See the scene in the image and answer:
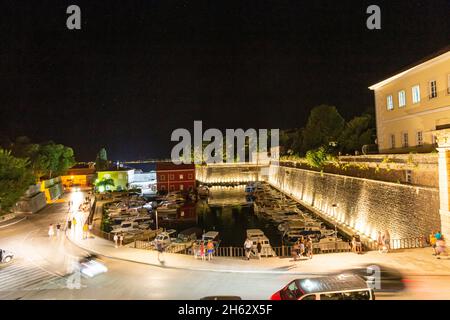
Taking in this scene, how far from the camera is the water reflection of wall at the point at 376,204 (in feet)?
65.3

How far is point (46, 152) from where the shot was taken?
260ft

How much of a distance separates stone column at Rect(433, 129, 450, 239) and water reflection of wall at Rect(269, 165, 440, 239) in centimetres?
223

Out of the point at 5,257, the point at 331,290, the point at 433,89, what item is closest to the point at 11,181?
the point at 5,257

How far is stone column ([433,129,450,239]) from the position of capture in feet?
51.6

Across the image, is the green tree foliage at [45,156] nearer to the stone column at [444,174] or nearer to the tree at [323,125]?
the tree at [323,125]

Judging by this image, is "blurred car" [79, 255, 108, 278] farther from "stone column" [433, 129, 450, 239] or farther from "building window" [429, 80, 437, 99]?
"building window" [429, 80, 437, 99]

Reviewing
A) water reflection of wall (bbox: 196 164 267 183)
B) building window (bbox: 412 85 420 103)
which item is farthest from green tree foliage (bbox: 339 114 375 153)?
water reflection of wall (bbox: 196 164 267 183)

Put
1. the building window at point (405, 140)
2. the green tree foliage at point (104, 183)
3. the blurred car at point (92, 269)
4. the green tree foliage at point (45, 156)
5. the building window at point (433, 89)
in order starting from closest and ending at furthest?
the blurred car at point (92, 269) < the building window at point (433, 89) < the building window at point (405, 140) < the green tree foliage at point (104, 183) < the green tree foliage at point (45, 156)

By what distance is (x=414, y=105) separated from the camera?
2914 cm

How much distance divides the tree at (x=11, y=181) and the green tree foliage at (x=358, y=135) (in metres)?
40.9

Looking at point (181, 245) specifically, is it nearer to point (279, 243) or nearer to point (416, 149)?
point (279, 243)

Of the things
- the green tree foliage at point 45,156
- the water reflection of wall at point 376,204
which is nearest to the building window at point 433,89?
the water reflection of wall at point 376,204
